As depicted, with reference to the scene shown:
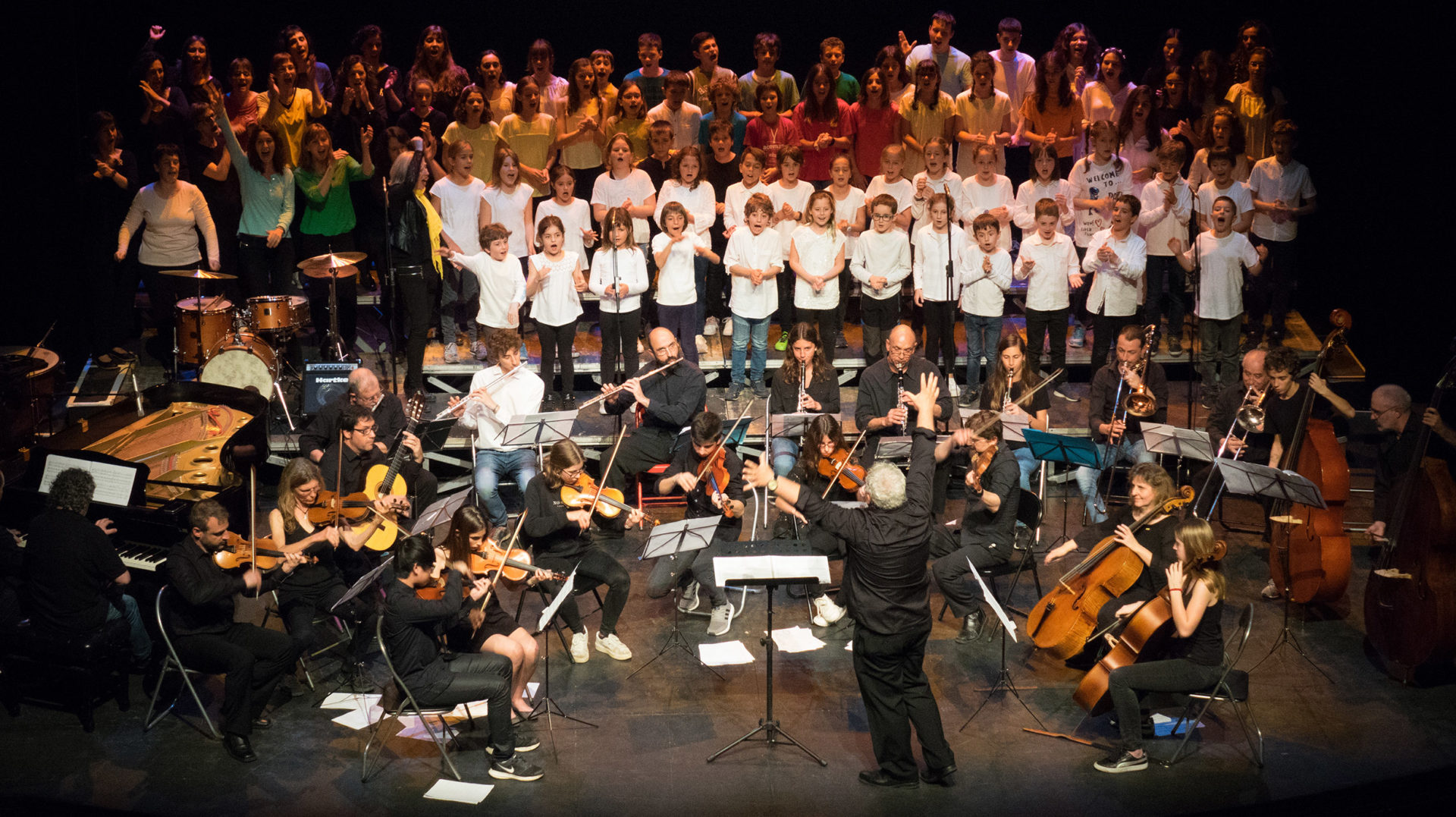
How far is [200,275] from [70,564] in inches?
141

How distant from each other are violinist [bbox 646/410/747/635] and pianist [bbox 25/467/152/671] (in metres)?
2.84

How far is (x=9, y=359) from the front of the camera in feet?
28.1

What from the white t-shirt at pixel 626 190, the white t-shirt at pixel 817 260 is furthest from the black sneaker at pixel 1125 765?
the white t-shirt at pixel 626 190

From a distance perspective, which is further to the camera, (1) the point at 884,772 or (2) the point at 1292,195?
(2) the point at 1292,195

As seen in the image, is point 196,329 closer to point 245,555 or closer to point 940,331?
point 245,555

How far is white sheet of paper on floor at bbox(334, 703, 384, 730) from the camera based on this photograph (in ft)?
20.9

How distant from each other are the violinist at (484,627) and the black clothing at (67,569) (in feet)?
5.51

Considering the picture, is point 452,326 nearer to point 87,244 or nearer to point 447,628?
point 87,244

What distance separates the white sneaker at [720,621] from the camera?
290 inches

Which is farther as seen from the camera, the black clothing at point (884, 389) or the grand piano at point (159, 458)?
the black clothing at point (884, 389)

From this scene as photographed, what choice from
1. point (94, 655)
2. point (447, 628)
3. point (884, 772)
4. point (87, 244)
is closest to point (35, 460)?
point (94, 655)

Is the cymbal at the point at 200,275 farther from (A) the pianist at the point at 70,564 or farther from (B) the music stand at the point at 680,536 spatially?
(B) the music stand at the point at 680,536

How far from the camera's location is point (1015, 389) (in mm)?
8398

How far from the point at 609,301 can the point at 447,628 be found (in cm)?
376
